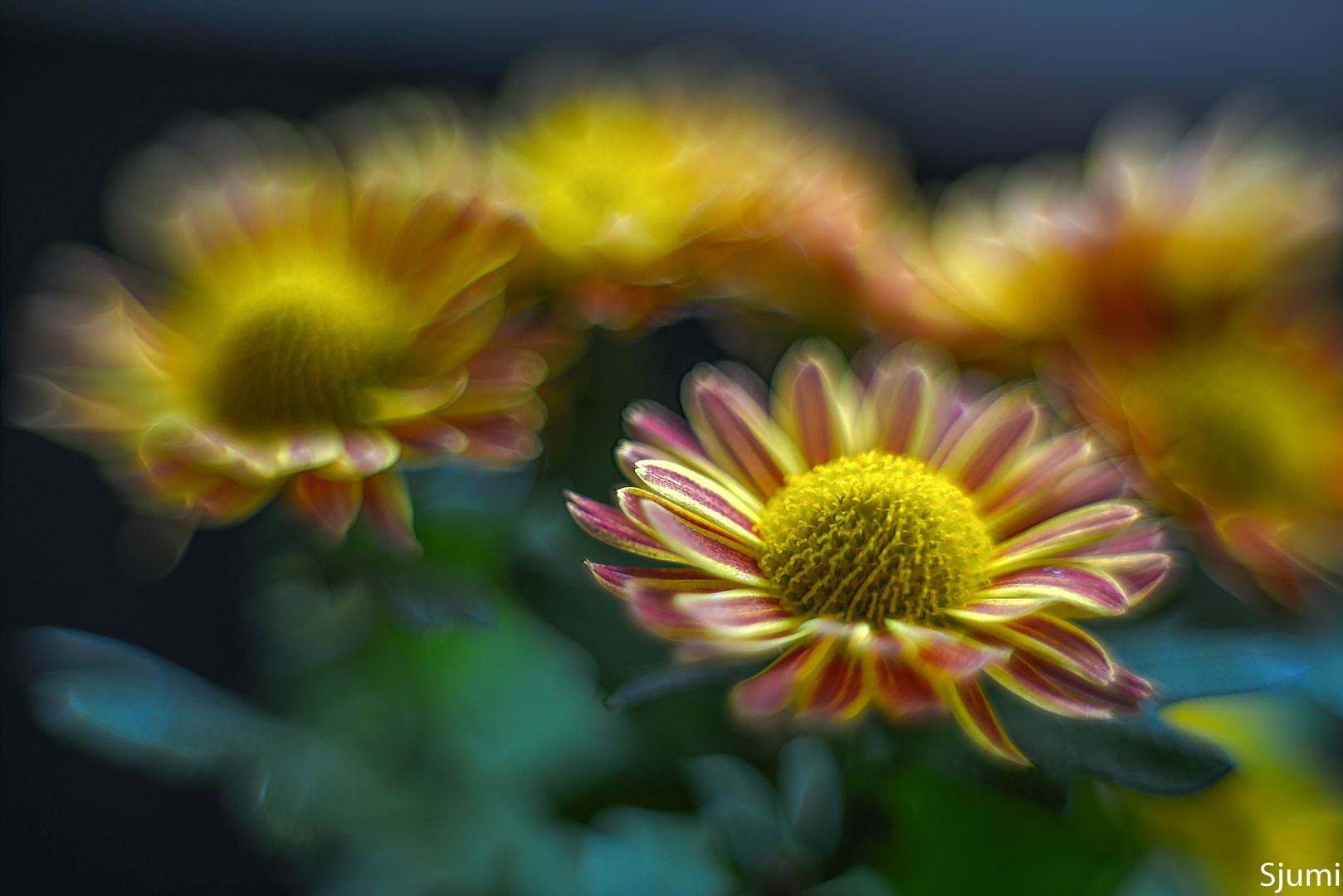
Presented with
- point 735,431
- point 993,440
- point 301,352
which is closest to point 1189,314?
point 993,440

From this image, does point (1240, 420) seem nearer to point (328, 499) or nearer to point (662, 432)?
point (662, 432)

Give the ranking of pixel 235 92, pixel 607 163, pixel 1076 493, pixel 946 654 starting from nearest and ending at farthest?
pixel 946 654
pixel 1076 493
pixel 607 163
pixel 235 92

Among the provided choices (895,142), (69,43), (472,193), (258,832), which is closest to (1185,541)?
(472,193)

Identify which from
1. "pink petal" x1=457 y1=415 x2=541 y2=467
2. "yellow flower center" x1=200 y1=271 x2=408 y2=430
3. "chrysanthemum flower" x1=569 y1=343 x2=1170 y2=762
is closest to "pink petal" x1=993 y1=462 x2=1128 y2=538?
"chrysanthemum flower" x1=569 y1=343 x2=1170 y2=762

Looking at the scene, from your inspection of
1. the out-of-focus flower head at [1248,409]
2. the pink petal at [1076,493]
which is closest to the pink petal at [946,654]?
the pink petal at [1076,493]

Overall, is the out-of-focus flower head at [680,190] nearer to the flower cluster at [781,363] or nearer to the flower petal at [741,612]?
the flower cluster at [781,363]

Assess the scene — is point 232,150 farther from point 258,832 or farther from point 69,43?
point 69,43

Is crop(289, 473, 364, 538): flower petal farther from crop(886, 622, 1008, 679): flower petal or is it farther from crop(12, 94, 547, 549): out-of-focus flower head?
crop(886, 622, 1008, 679): flower petal
